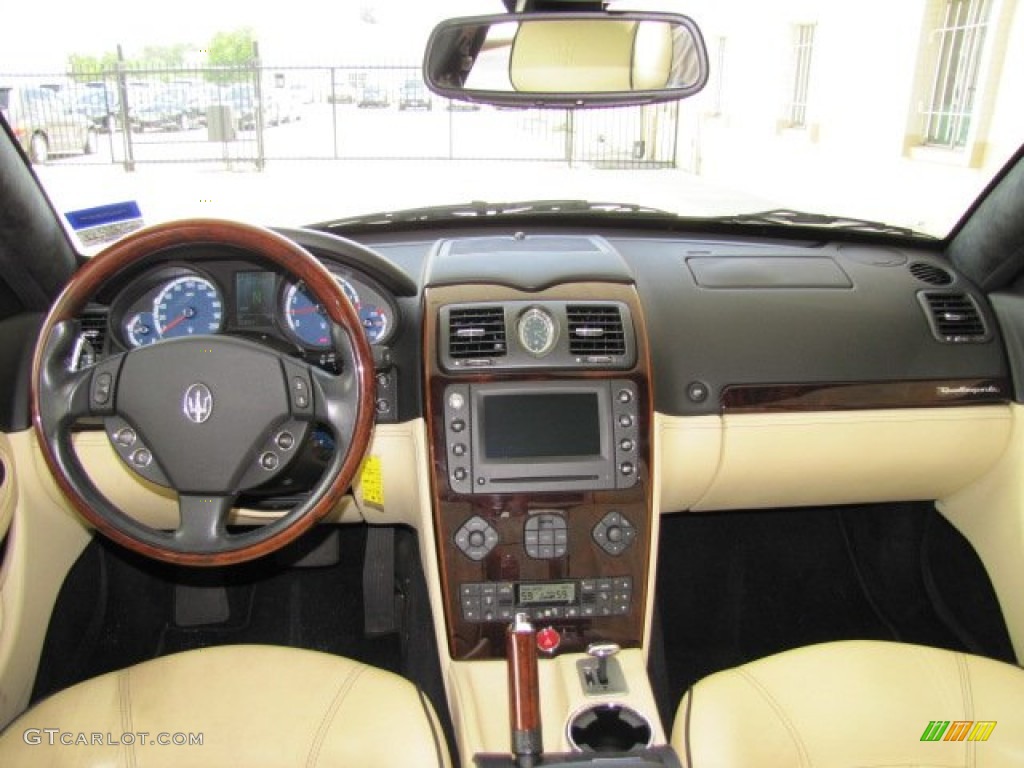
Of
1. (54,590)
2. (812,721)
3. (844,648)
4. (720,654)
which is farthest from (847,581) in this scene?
(54,590)

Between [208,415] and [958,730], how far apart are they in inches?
59.6

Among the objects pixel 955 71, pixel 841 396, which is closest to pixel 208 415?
pixel 841 396

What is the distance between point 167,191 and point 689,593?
202cm

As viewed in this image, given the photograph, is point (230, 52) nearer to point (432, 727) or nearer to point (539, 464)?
point (539, 464)

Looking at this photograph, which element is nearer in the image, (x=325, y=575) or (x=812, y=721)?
(x=812, y=721)

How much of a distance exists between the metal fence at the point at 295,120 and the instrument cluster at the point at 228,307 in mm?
864

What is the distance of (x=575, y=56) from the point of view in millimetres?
1881

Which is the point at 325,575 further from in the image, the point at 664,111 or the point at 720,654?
the point at 664,111

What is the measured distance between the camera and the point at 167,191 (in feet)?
8.32

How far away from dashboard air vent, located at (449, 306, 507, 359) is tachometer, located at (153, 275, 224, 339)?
0.50m

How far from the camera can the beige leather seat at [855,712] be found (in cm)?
161

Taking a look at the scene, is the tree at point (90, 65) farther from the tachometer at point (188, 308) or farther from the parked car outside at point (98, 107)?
the tachometer at point (188, 308)

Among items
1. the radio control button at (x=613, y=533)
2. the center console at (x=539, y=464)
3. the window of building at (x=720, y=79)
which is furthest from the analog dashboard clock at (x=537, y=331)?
the window of building at (x=720, y=79)
